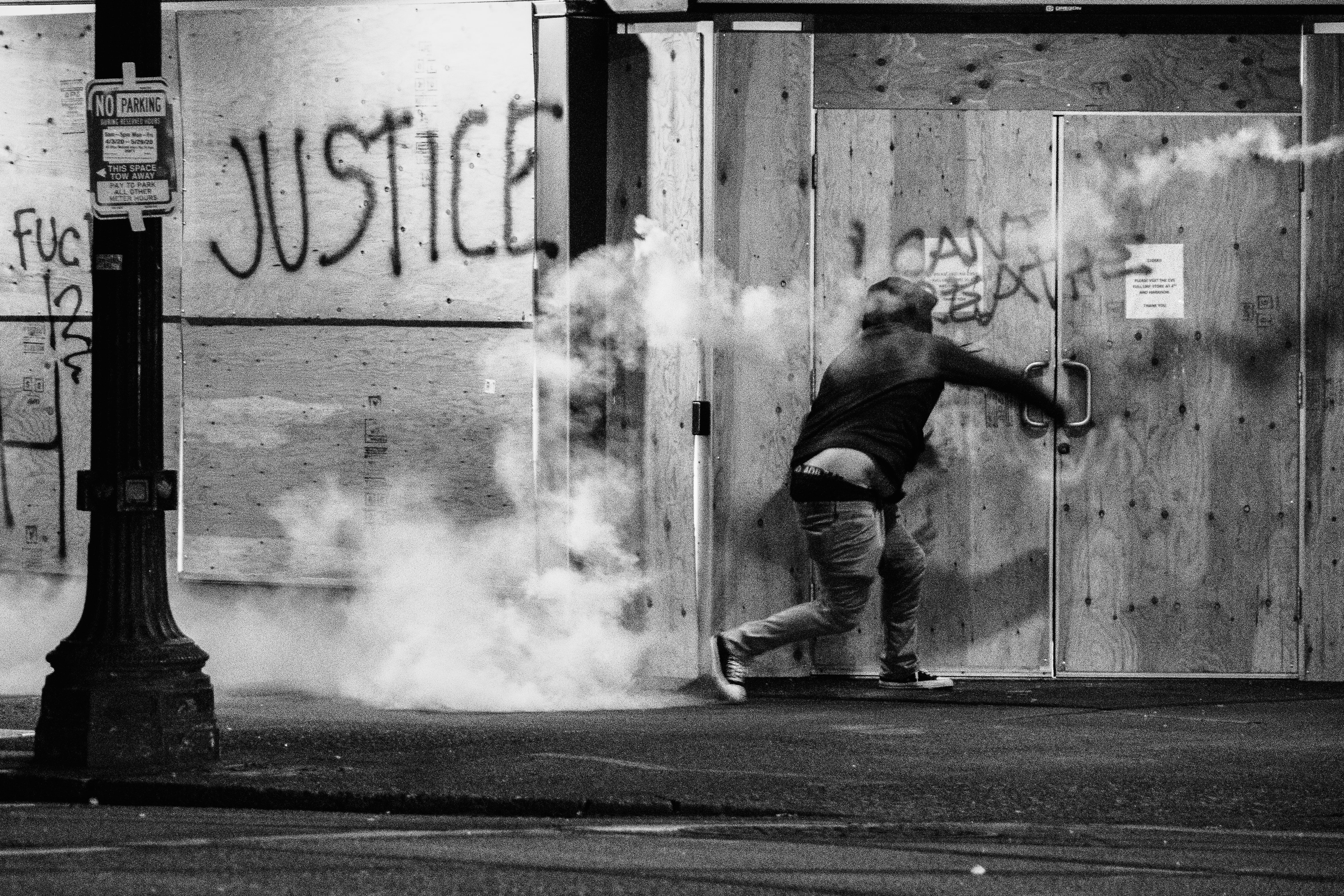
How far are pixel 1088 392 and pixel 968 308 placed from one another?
71 centimetres

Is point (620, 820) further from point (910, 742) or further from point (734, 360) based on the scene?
point (734, 360)

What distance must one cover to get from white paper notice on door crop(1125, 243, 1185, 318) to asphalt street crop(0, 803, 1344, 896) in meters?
4.31

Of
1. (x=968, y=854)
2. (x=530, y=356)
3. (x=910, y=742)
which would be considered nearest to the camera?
(x=968, y=854)

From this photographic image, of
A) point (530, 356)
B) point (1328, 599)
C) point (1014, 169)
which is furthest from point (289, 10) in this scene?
point (1328, 599)

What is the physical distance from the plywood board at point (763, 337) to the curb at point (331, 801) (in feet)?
12.1

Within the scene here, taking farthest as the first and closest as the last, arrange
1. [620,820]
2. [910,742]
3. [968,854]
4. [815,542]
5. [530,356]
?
[530,356] < [815,542] < [910,742] < [620,820] < [968,854]

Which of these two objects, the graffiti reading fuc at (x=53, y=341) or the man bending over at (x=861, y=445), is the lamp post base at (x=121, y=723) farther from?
the graffiti reading fuc at (x=53, y=341)

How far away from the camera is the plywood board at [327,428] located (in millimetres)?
10156

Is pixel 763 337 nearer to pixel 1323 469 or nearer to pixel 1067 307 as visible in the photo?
pixel 1067 307

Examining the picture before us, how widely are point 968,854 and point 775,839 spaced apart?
1.91 ft

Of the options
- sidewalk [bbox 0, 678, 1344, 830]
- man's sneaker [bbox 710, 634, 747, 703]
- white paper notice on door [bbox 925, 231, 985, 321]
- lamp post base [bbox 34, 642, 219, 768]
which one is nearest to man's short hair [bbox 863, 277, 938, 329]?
white paper notice on door [bbox 925, 231, 985, 321]

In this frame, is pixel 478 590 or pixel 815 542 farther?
pixel 478 590

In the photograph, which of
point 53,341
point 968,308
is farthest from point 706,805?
point 53,341

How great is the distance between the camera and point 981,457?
10414mm
